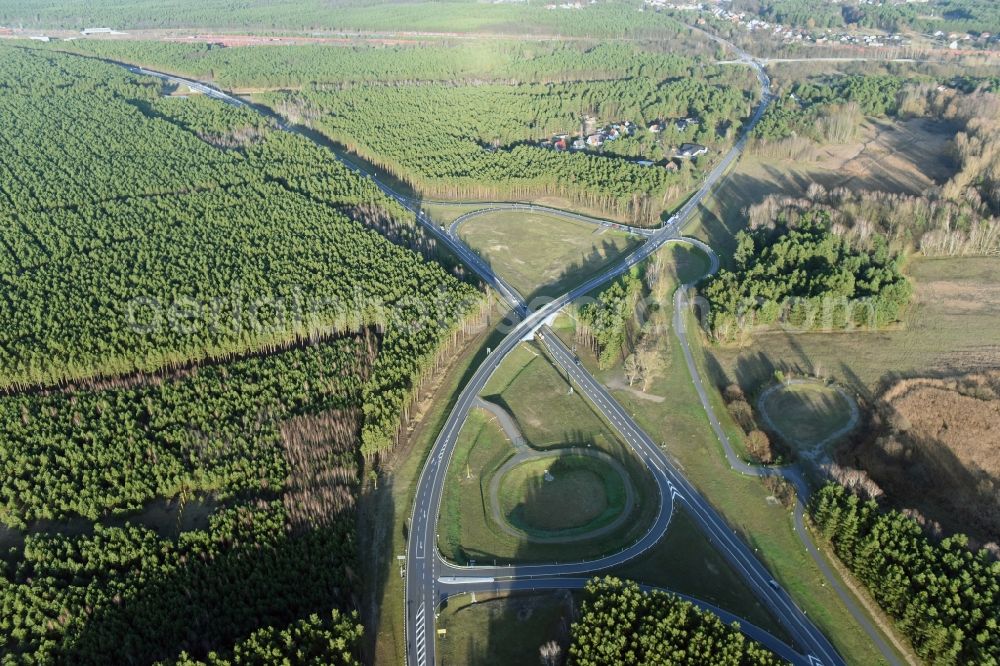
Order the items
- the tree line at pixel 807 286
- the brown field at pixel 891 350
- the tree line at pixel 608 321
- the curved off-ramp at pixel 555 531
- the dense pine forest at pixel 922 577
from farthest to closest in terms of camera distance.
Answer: the tree line at pixel 807 286 → the tree line at pixel 608 321 → the brown field at pixel 891 350 → the curved off-ramp at pixel 555 531 → the dense pine forest at pixel 922 577

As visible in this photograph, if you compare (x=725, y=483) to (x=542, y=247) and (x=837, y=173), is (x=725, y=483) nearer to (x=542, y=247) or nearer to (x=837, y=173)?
(x=542, y=247)

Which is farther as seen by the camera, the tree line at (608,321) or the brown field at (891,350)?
the tree line at (608,321)

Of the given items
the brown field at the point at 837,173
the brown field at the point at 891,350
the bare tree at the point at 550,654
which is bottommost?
the bare tree at the point at 550,654

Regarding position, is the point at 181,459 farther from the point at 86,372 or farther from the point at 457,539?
the point at 457,539

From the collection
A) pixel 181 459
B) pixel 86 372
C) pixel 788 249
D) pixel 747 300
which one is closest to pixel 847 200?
pixel 788 249

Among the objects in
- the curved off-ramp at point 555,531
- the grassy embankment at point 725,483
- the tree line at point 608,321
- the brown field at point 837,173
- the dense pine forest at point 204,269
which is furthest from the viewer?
the brown field at point 837,173

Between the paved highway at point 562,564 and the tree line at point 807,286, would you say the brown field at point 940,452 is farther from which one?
the tree line at point 807,286

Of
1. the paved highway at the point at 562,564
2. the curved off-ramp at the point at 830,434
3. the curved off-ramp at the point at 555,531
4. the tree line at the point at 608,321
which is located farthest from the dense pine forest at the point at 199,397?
the curved off-ramp at the point at 830,434
